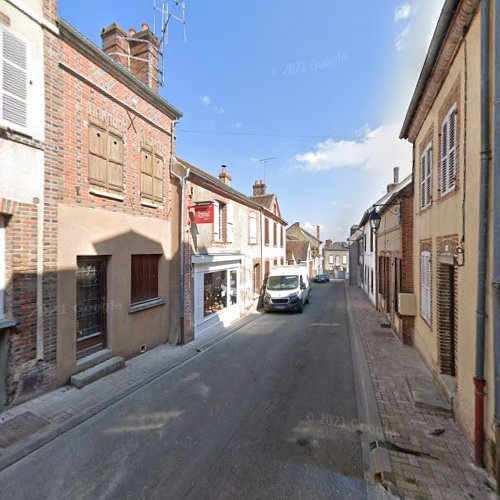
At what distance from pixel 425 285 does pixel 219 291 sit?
7.30 m

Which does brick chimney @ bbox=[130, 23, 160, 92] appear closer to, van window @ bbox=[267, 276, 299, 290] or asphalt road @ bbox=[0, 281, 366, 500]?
asphalt road @ bbox=[0, 281, 366, 500]

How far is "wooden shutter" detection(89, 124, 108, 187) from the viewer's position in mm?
6477

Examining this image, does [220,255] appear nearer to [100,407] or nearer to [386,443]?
[100,407]

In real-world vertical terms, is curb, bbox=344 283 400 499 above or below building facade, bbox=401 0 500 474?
below

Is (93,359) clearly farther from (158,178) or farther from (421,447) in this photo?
(421,447)

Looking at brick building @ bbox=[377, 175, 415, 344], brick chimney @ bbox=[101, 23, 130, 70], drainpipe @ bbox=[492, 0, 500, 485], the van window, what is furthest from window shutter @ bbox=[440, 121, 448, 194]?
the van window

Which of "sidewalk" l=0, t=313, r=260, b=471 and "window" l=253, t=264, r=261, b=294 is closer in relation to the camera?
"sidewalk" l=0, t=313, r=260, b=471

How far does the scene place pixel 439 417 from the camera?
191 inches

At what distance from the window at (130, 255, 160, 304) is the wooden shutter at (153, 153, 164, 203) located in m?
1.77

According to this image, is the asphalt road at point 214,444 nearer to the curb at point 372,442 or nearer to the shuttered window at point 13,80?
the curb at point 372,442

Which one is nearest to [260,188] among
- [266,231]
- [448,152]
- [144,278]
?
[266,231]

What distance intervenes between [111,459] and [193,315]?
5718 millimetres

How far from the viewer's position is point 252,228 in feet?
52.3

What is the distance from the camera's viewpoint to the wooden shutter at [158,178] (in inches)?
332
